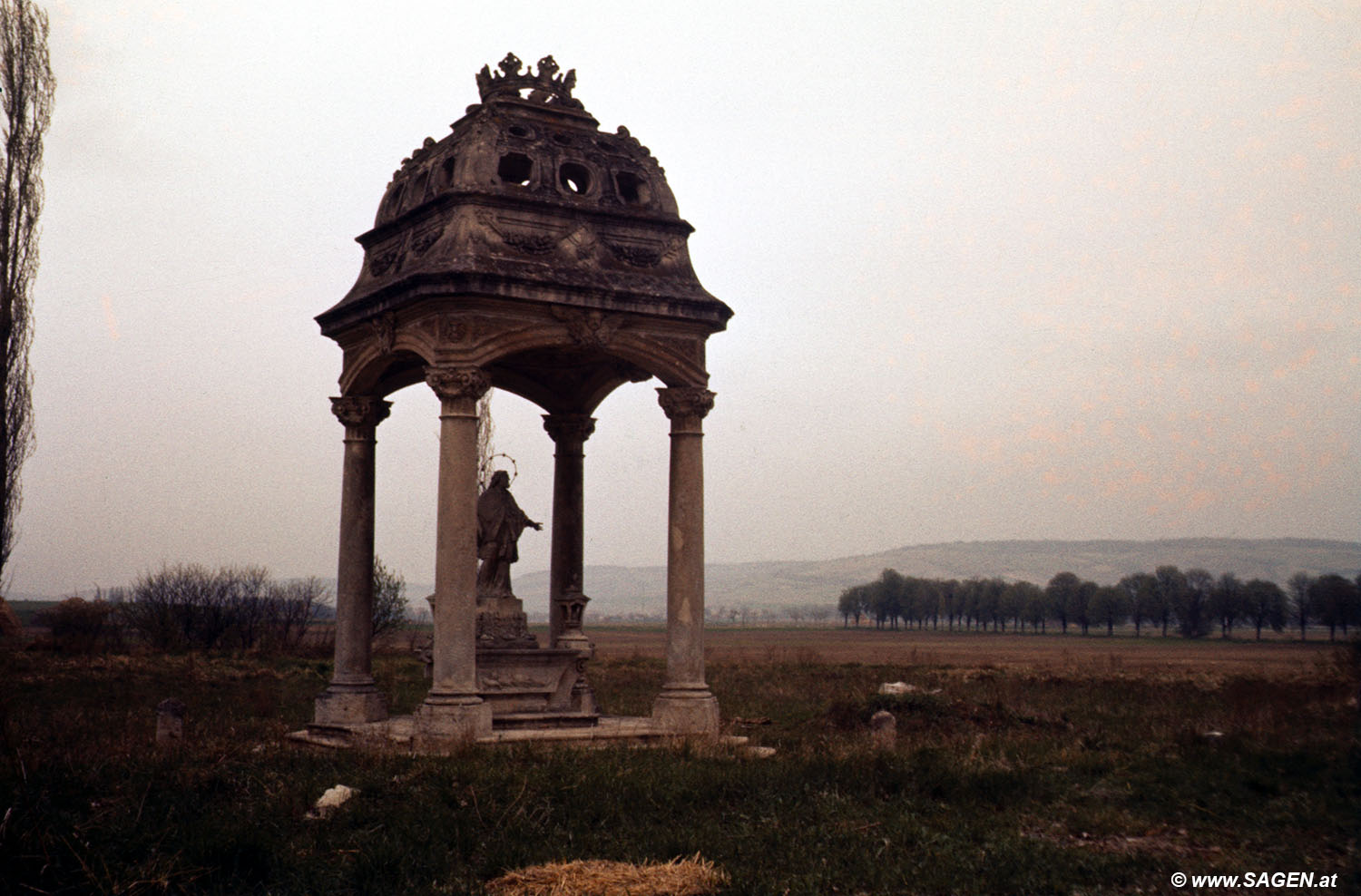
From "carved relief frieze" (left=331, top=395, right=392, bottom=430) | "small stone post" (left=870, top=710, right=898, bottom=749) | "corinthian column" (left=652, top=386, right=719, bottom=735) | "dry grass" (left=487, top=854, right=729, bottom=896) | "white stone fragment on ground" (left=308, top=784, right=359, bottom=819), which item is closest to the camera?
"dry grass" (left=487, top=854, right=729, bottom=896)

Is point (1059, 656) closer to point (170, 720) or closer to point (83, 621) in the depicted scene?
point (83, 621)

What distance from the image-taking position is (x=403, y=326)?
15.6 meters

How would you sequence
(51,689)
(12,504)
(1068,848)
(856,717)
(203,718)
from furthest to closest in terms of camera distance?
(12,504) < (51,689) < (856,717) < (203,718) < (1068,848)

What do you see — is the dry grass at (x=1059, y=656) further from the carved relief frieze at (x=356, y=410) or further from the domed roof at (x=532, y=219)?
the carved relief frieze at (x=356, y=410)

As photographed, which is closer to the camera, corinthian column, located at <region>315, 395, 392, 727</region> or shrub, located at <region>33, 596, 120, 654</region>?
corinthian column, located at <region>315, 395, 392, 727</region>

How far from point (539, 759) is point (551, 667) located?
3609mm

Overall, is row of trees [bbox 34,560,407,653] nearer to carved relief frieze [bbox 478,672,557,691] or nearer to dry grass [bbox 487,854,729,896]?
carved relief frieze [bbox 478,672,557,691]

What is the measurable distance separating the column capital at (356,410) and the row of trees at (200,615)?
22.4m

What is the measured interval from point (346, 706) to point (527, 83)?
8.72m

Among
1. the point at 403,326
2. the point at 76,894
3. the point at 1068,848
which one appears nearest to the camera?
the point at 76,894

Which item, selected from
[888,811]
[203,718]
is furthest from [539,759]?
[203,718]

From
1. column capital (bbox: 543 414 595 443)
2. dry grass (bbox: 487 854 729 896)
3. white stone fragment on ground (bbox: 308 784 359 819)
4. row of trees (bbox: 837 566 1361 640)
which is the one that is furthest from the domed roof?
row of trees (bbox: 837 566 1361 640)

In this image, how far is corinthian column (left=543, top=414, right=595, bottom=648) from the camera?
18681 mm

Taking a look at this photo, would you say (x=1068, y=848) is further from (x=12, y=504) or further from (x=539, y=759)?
(x=12, y=504)
